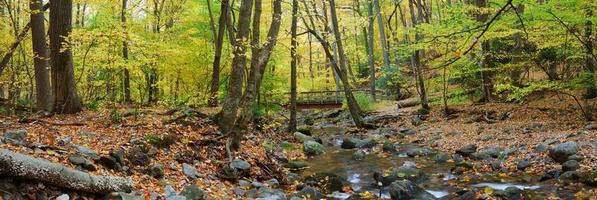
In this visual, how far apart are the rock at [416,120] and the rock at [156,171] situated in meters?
13.3

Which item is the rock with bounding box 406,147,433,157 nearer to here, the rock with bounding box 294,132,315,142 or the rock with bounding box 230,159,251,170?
the rock with bounding box 294,132,315,142

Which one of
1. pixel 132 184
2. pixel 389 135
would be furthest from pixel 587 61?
pixel 132 184

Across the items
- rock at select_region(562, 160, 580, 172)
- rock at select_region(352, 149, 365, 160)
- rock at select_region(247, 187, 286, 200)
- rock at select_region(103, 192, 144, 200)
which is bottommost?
rock at select_region(352, 149, 365, 160)

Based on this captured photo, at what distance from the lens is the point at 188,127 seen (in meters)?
11.1

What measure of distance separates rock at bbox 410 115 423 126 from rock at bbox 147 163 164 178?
13268 mm

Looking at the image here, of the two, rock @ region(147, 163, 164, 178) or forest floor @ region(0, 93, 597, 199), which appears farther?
rock @ region(147, 163, 164, 178)

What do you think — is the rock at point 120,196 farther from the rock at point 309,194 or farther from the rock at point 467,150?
the rock at point 467,150

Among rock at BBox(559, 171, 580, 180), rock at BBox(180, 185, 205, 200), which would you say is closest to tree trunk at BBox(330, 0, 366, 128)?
rock at BBox(559, 171, 580, 180)

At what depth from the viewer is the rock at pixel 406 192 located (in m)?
8.09

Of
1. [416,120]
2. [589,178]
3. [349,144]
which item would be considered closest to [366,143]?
[349,144]

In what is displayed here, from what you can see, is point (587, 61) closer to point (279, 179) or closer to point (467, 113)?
point (467, 113)

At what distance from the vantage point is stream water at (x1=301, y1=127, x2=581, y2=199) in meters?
8.24

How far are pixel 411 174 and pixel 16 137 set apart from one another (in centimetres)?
742

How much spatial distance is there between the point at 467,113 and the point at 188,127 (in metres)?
11.5
